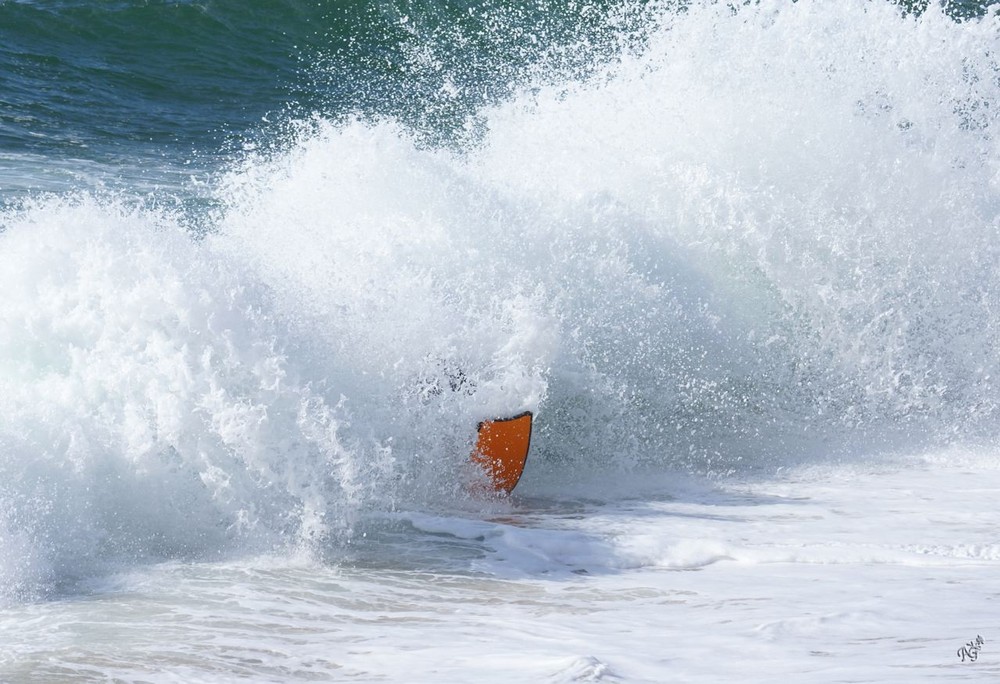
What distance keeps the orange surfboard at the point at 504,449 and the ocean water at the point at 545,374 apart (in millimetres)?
79

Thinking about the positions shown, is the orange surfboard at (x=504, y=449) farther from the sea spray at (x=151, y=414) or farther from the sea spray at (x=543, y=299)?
the sea spray at (x=151, y=414)

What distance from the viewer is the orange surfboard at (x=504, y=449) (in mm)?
5477

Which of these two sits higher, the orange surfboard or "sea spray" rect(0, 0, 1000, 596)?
"sea spray" rect(0, 0, 1000, 596)

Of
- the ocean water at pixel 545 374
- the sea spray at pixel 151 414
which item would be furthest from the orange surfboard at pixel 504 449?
the sea spray at pixel 151 414

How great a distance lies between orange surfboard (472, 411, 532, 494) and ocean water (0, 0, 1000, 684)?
0.08 meters

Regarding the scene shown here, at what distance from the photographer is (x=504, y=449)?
5.50 m

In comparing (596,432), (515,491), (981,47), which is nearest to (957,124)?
(981,47)

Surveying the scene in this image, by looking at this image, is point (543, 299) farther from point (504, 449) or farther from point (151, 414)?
point (151, 414)

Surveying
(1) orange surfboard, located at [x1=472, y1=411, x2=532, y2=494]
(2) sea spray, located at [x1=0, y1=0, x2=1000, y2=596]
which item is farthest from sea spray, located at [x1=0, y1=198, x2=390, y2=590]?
(1) orange surfboard, located at [x1=472, y1=411, x2=532, y2=494]

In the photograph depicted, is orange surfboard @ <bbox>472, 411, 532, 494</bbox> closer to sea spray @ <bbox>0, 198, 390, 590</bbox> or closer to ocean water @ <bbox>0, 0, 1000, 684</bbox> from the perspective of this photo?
ocean water @ <bbox>0, 0, 1000, 684</bbox>

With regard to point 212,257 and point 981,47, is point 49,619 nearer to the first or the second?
point 212,257

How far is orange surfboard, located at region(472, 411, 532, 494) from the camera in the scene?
18.0 ft

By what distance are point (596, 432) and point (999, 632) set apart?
2785mm

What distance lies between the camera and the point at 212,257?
5.30m
